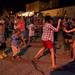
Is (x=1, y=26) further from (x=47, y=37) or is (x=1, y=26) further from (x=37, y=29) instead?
(x=37, y=29)

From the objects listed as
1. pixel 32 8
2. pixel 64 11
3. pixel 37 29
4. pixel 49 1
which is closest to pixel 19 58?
pixel 37 29

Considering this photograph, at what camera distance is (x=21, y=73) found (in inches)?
353

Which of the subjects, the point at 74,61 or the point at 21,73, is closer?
the point at 21,73

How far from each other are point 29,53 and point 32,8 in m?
Answer: 39.7

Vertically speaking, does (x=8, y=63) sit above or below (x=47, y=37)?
below

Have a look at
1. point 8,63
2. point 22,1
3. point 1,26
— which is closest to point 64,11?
point 22,1

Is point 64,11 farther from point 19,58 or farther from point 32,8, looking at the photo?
point 19,58

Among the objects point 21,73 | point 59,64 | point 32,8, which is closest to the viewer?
point 21,73

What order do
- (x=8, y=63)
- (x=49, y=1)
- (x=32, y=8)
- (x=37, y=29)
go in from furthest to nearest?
(x=32, y=8) < (x=49, y=1) < (x=37, y=29) < (x=8, y=63)

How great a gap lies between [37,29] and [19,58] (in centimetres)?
907

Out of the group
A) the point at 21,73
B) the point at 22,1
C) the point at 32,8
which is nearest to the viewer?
the point at 21,73

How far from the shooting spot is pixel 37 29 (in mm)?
20047

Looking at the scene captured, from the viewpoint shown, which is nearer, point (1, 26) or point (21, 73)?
point (21, 73)

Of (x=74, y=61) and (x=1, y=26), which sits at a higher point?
(x=1, y=26)
